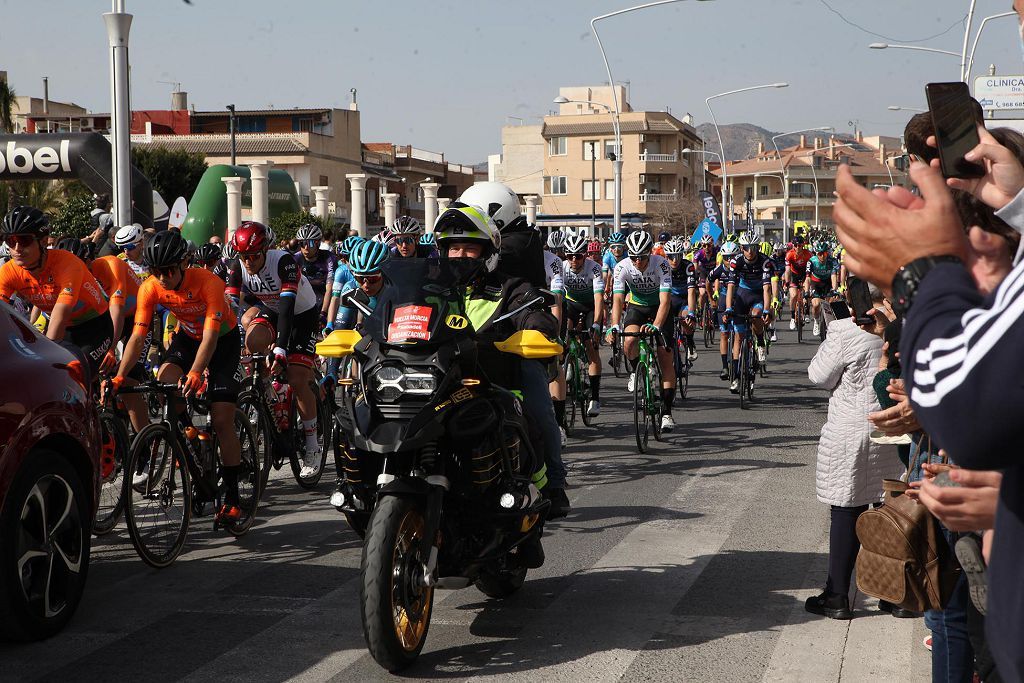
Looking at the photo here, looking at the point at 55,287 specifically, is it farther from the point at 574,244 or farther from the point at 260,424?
the point at 574,244

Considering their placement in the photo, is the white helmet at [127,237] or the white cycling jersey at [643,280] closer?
the white helmet at [127,237]

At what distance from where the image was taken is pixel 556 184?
112625 millimetres

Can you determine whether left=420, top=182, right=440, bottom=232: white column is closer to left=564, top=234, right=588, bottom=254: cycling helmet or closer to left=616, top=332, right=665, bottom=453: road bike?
left=564, top=234, right=588, bottom=254: cycling helmet

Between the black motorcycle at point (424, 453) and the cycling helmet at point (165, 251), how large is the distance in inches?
87.5

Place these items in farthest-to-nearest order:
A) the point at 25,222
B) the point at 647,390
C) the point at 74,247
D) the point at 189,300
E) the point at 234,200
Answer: the point at 234,200 → the point at 647,390 → the point at 74,247 → the point at 25,222 → the point at 189,300

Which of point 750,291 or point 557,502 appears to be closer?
point 557,502

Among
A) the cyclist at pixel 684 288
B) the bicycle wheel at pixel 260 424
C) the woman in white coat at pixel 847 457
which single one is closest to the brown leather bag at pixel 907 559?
the woman in white coat at pixel 847 457

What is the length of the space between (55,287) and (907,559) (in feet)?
20.3

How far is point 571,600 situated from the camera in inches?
241

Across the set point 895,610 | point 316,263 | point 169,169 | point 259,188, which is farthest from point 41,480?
point 169,169

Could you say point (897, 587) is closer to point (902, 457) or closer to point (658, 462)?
point (902, 457)

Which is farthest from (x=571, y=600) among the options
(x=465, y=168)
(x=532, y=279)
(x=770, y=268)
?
(x=465, y=168)

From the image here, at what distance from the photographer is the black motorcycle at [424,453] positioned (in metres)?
4.82

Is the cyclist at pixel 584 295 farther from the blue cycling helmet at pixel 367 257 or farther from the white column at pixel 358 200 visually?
the white column at pixel 358 200
